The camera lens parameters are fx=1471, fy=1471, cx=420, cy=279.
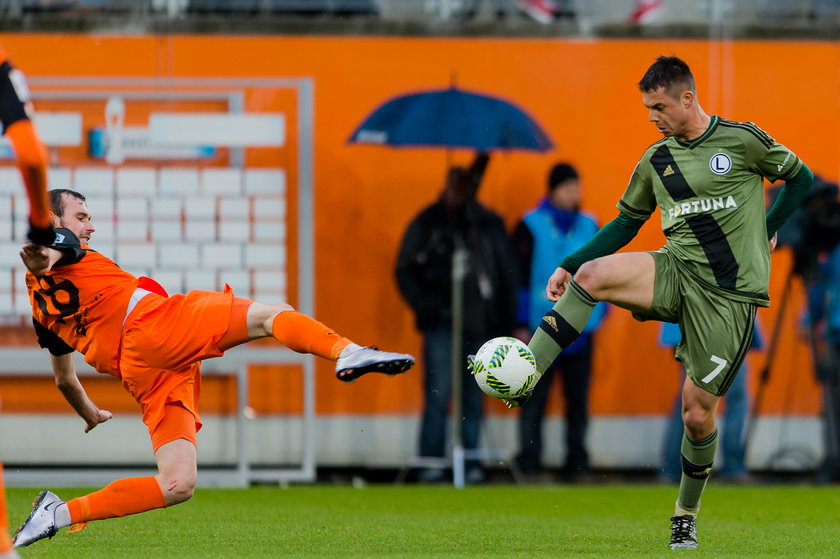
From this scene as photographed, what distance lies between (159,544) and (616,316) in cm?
556

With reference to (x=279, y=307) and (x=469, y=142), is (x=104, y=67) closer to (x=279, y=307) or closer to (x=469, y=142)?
(x=469, y=142)

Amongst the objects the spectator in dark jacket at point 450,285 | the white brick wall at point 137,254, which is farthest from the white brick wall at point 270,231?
the spectator in dark jacket at point 450,285

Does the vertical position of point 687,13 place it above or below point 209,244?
above

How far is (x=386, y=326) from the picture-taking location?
11.3m

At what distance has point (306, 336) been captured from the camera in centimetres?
586

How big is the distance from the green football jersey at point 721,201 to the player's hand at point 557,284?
0.49 m

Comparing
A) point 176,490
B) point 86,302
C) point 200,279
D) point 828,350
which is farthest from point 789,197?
point 200,279

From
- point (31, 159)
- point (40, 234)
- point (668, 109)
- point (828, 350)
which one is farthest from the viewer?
point (828, 350)

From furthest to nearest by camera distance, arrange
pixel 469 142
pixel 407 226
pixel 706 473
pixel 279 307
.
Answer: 1. pixel 407 226
2. pixel 469 142
3. pixel 706 473
4. pixel 279 307

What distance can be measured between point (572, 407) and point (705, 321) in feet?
14.4

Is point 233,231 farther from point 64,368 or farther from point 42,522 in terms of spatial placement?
point 42,522

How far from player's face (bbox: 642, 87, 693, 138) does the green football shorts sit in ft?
1.98

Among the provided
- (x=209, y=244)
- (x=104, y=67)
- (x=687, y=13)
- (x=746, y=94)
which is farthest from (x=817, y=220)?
(x=104, y=67)

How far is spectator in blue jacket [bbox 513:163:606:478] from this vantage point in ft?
35.6
